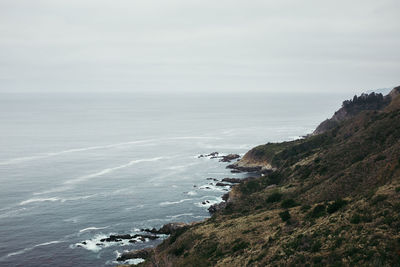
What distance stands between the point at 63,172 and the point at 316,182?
90804 millimetres

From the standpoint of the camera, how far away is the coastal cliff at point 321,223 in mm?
25422

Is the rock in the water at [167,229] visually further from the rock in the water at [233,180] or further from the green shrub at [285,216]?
the rock in the water at [233,180]

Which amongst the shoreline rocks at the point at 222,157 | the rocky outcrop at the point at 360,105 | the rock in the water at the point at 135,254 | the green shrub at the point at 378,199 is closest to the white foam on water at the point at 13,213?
the rock in the water at the point at 135,254

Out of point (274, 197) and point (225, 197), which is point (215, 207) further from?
point (274, 197)

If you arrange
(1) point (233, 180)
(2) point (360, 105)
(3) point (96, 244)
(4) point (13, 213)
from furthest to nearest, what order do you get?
1. (2) point (360, 105)
2. (1) point (233, 180)
3. (4) point (13, 213)
4. (3) point (96, 244)

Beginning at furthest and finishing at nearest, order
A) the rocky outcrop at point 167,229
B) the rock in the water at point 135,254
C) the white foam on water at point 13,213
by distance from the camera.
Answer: the white foam on water at point 13,213
the rocky outcrop at point 167,229
the rock in the water at point 135,254

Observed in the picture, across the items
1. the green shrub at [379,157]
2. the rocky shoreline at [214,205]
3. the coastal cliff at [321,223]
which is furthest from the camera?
the rocky shoreline at [214,205]

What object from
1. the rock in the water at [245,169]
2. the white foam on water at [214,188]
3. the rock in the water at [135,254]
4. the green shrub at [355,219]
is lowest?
the rock in the water at [135,254]

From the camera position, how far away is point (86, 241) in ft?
220

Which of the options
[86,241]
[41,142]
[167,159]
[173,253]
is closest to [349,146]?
[173,253]

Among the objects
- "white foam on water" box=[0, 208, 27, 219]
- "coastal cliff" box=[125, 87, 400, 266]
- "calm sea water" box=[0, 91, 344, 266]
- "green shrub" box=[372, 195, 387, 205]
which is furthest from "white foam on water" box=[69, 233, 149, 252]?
"green shrub" box=[372, 195, 387, 205]

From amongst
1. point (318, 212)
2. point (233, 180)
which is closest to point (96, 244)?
point (318, 212)

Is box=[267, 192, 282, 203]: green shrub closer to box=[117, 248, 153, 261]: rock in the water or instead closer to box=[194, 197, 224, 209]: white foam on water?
box=[117, 248, 153, 261]: rock in the water

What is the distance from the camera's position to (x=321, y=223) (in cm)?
3262
